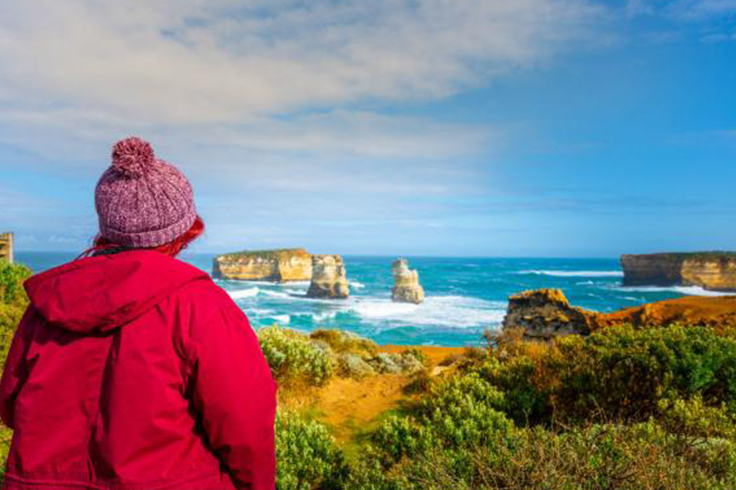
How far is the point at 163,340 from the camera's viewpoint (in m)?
1.53

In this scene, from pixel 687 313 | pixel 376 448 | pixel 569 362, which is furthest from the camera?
pixel 687 313

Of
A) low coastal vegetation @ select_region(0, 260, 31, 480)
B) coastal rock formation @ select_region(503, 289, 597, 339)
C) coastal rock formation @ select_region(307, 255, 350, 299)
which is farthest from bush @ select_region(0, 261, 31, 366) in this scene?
coastal rock formation @ select_region(307, 255, 350, 299)

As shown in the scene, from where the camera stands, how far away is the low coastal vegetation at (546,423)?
9.89ft

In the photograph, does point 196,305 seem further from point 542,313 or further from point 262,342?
point 542,313

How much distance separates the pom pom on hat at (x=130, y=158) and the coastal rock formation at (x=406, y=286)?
52624mm

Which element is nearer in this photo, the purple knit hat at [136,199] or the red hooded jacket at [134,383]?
the red hooded jacket at [134,383]

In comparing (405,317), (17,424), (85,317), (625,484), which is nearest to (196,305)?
(85,317)

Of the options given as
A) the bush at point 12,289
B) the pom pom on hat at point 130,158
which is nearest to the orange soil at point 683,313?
the pom pom on hat at point 130,158

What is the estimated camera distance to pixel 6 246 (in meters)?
13.3

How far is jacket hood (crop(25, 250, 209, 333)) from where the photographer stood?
1.49m

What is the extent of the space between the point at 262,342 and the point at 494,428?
4.99 meters

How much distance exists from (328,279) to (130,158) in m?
60.7

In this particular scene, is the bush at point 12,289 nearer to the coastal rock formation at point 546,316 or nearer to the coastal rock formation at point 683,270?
the coastal rock formation at point 546,316

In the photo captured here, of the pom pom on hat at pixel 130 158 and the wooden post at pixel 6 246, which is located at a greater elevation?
the pom pom on hat at pixel 130 158
